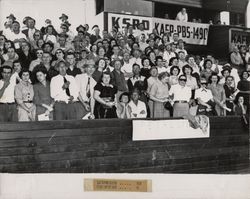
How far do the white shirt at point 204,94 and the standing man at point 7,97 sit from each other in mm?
677

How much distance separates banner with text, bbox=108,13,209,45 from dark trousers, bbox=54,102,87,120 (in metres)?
0.31

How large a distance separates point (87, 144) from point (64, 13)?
479mm

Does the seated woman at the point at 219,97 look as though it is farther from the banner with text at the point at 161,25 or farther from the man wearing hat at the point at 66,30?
the man wearing hat at the point at 66,30

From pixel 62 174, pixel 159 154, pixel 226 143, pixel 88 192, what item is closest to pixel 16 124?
pixel 62 174

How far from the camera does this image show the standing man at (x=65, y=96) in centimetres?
121

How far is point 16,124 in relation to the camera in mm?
1163

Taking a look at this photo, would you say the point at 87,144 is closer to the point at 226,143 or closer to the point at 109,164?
the point at 109,164

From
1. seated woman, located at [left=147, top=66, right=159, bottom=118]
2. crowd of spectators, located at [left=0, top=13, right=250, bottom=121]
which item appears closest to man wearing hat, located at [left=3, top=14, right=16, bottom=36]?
crowd of spectators, located at [left=0, top=13, right=250, bottom=121]

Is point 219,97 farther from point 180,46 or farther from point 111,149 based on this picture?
point 111,149

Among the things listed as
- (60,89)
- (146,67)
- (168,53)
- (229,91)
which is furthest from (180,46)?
(60,89)

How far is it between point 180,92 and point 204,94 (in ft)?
0.31

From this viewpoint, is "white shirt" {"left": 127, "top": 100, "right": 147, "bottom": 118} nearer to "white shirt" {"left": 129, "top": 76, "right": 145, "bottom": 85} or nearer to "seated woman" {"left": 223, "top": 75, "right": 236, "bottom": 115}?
"white shirt" {"left": 129, "top": 76, "right": 145, "bottom": 85}

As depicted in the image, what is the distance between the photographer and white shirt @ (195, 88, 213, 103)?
129 centimetres

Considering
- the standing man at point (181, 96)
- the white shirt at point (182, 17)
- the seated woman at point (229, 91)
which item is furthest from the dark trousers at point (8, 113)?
the seated woman at point (229, 91)
